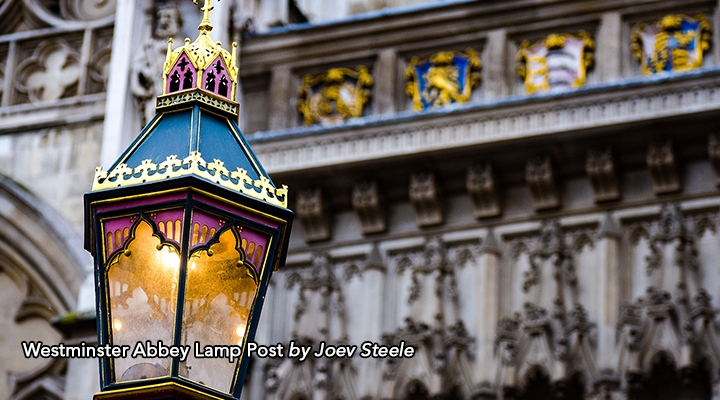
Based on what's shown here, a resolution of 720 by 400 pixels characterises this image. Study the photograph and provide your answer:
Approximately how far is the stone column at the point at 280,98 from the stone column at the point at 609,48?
99.5 inches

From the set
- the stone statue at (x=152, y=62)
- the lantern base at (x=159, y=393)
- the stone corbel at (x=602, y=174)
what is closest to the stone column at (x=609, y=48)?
the stone corbel at (x=602, y=174)

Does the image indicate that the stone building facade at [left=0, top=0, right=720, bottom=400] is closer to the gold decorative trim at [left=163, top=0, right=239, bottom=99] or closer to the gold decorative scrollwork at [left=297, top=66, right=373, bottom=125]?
the gold decorative scrollwork at [left=297, top=66, right=373, bottom=125]

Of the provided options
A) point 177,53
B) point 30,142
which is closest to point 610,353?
point 30,142

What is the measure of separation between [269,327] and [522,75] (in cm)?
272

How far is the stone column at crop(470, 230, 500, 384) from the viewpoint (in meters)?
13.4

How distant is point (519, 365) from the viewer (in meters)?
13.2

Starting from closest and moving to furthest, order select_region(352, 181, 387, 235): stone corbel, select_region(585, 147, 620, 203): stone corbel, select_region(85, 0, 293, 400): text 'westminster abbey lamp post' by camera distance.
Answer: select_region(85, 0, 293, 400): text 'westminster abbey lamp post'
select_region(585, 147, 620, 203): stone corbel
select_region(352, 181, 387, 235): stone corbel

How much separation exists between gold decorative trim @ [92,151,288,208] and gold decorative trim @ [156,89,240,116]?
12.6 inches

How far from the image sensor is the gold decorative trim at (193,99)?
628cm

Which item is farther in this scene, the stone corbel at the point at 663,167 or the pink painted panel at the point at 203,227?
the stone corbel at the point at 663,167

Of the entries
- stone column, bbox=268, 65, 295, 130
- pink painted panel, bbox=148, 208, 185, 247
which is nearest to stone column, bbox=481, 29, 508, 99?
stone column, bbox=268, 65, 295, 130

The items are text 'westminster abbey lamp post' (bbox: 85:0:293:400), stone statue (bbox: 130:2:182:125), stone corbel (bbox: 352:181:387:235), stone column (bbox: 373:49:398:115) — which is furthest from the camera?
stone statue (bbox: 130:2:182:125)

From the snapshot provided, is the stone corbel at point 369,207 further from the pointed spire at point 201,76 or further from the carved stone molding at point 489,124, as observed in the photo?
the pointed spire at point 201,76

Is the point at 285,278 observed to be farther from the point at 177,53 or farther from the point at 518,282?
the point at 177,53
